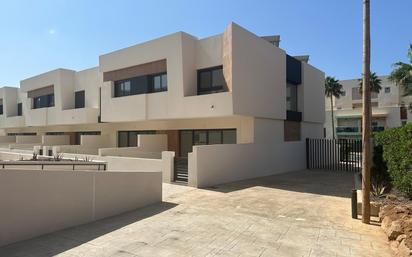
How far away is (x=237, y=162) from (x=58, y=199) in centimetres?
1011

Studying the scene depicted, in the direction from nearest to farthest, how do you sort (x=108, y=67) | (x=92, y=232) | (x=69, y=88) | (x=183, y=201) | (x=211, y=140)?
(x=92, y=232), (x=183, y=201), (x=211, y=140), (x=108, y=67), (x=69, y=88)

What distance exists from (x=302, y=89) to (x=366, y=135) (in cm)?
1600

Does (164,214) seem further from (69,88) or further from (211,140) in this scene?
(69,88)

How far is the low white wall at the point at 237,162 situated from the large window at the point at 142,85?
22.4ft

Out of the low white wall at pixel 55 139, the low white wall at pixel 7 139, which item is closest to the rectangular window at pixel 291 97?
the low white wall at pixel 55 139

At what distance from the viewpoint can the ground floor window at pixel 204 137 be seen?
19312 millimetres

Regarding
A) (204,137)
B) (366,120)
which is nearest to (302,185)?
(204,137)

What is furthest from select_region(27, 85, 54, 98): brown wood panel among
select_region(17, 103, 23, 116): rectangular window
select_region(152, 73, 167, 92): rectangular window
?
select_region(152, 73, 167, 92): rectangular window

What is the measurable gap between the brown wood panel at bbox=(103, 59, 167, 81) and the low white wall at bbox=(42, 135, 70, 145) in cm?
1018

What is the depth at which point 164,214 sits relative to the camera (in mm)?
9711

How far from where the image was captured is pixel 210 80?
60.2 ft

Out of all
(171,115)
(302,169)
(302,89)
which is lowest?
(302,169)

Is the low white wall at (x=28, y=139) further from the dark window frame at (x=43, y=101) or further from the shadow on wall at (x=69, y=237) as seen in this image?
the shadow on wall at (x=69, y=237)

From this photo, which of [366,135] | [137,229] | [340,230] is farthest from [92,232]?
[366,135]
